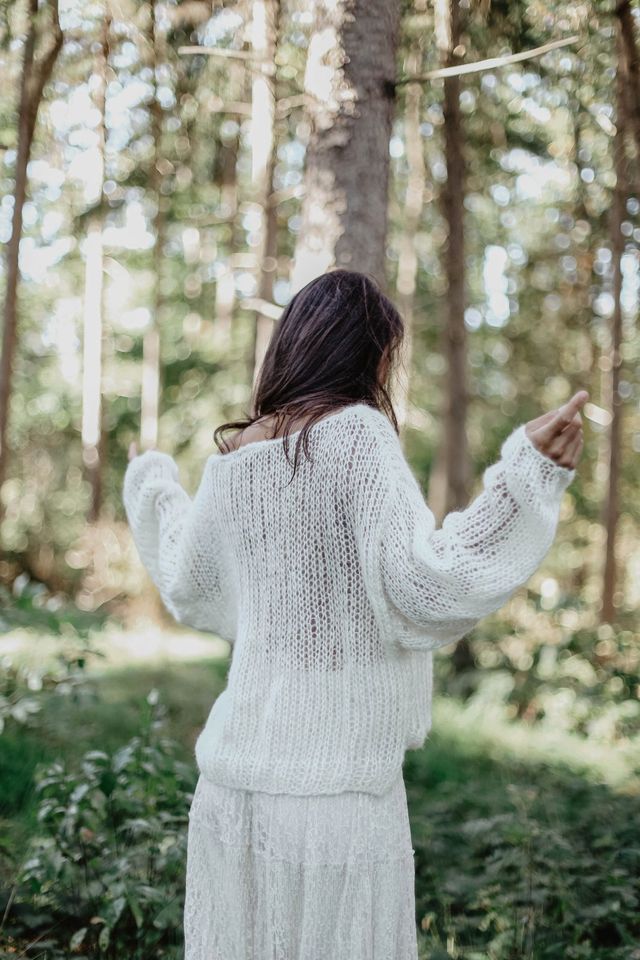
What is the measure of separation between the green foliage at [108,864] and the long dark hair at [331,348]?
1.46m

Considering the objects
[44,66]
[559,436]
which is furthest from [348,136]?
[44,66]

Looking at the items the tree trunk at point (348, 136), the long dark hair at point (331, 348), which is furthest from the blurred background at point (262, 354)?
the long dark hair at point (331, 348)

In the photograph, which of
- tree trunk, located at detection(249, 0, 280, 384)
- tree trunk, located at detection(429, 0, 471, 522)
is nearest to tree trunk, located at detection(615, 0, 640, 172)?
tree trunk, located at detection(429, 0, 471, 522)

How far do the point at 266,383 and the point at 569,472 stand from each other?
67cm

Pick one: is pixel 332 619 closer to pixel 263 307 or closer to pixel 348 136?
pixel 348 136

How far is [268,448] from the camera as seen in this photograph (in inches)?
72.1

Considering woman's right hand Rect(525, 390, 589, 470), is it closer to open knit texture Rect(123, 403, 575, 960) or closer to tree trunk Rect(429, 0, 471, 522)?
open knit texture Rect(123, 403, 575, 960)

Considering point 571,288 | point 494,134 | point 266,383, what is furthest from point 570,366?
point 266,383

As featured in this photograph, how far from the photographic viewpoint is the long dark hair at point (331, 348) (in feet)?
5.97

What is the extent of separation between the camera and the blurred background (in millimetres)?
3049

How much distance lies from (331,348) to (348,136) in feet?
5.09

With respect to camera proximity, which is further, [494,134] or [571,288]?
[571,288]

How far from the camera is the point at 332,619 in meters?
1.81

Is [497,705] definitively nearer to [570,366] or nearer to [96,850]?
[96,850]
